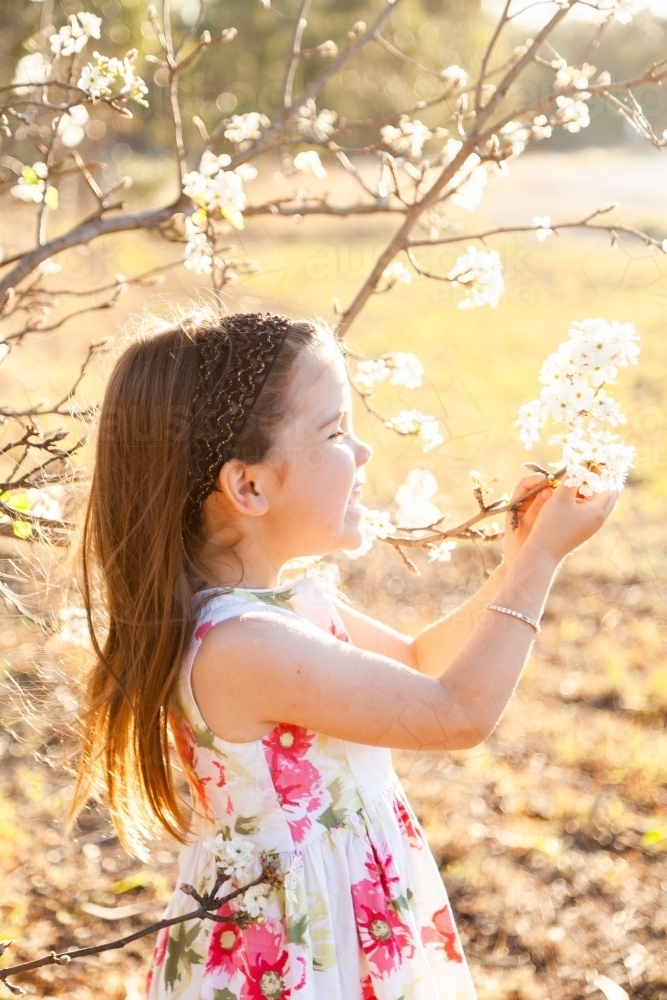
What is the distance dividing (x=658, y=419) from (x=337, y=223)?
803 centimetres

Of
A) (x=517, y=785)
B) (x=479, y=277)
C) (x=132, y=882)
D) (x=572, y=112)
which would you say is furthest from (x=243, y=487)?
(x=517, y=785)

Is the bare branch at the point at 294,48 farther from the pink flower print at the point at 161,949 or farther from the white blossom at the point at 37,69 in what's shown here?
the pink flower print at the point at 161,949

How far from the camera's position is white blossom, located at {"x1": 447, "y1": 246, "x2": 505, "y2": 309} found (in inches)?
59.1

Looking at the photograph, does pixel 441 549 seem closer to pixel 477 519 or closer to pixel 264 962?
pixel 477 519

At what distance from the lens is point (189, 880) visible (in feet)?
4.31

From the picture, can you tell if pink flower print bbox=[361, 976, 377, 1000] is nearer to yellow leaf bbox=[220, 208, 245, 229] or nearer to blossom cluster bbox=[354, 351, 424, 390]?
blossom cluster bbox=[354, 351, 424, 390]

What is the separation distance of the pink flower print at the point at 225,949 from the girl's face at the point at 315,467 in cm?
48

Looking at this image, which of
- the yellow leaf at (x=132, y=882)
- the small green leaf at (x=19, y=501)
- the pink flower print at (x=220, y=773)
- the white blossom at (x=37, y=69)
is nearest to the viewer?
the pink flower print at (x=220, y=773)

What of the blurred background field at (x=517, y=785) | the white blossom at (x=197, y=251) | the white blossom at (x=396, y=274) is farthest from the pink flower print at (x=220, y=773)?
the white blossom at (x=396, y=274)

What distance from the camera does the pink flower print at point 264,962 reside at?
1.17m

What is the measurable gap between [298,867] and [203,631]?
1.02 ft

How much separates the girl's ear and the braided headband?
0.5 inches

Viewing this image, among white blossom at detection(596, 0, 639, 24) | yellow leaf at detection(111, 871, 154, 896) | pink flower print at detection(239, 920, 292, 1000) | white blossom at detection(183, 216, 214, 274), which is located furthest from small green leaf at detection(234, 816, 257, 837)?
white blossom at detection(596, 0, 639, 24)

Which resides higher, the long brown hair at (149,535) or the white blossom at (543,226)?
the white blossom at (543,226)
